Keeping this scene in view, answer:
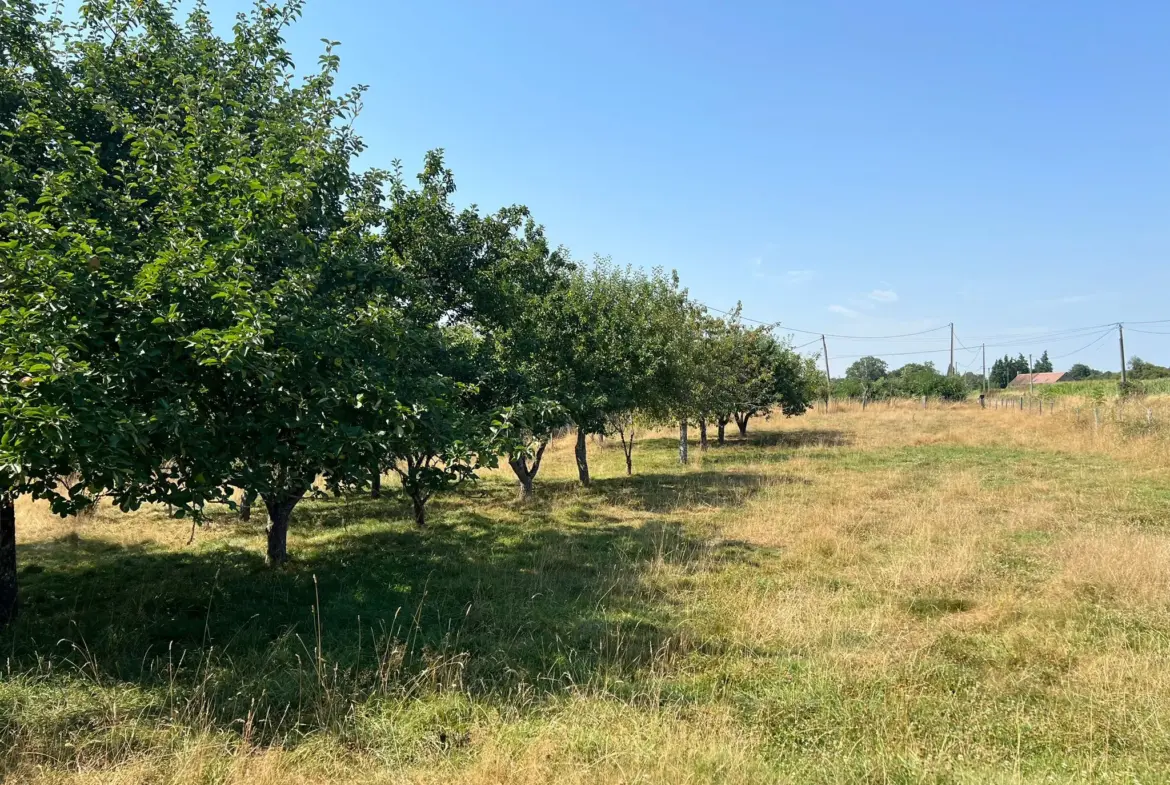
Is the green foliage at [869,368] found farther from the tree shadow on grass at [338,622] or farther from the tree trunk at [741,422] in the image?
the tree shadow on grass at [338,622]

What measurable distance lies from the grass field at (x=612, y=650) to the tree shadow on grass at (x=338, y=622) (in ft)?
0.14

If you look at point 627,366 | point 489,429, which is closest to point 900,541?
point 489,429

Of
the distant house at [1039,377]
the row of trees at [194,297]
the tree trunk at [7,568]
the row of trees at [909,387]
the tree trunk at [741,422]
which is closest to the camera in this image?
the row of trees at [194,297]

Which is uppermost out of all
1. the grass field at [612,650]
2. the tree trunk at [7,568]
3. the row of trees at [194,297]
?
the row of trees at [194,297]

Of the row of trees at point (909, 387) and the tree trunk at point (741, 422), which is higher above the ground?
the row of trees at point (909, 387)

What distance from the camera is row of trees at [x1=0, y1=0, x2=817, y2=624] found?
464cm

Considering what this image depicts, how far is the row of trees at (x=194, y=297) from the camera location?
4641mm

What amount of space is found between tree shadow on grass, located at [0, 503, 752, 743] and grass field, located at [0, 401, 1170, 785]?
0.04 m

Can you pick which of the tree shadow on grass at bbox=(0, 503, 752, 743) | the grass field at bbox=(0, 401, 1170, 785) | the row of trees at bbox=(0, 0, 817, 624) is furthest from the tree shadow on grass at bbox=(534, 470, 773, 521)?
the row of trees at bbox=(0, 0, 817, 624)

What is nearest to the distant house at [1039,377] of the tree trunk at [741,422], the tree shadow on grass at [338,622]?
the tree trunk at [741,422]

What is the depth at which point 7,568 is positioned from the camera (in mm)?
6852

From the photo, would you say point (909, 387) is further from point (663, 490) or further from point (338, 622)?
point (338, 622)

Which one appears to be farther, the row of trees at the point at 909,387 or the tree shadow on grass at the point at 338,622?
the row of trees at the point at 909,387

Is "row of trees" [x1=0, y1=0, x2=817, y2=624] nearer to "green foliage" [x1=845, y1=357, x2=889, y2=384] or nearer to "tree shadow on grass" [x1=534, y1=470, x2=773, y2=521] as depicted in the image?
"tree shadow on grass" [x1=534, y1=470, x2=773, y2=521]
